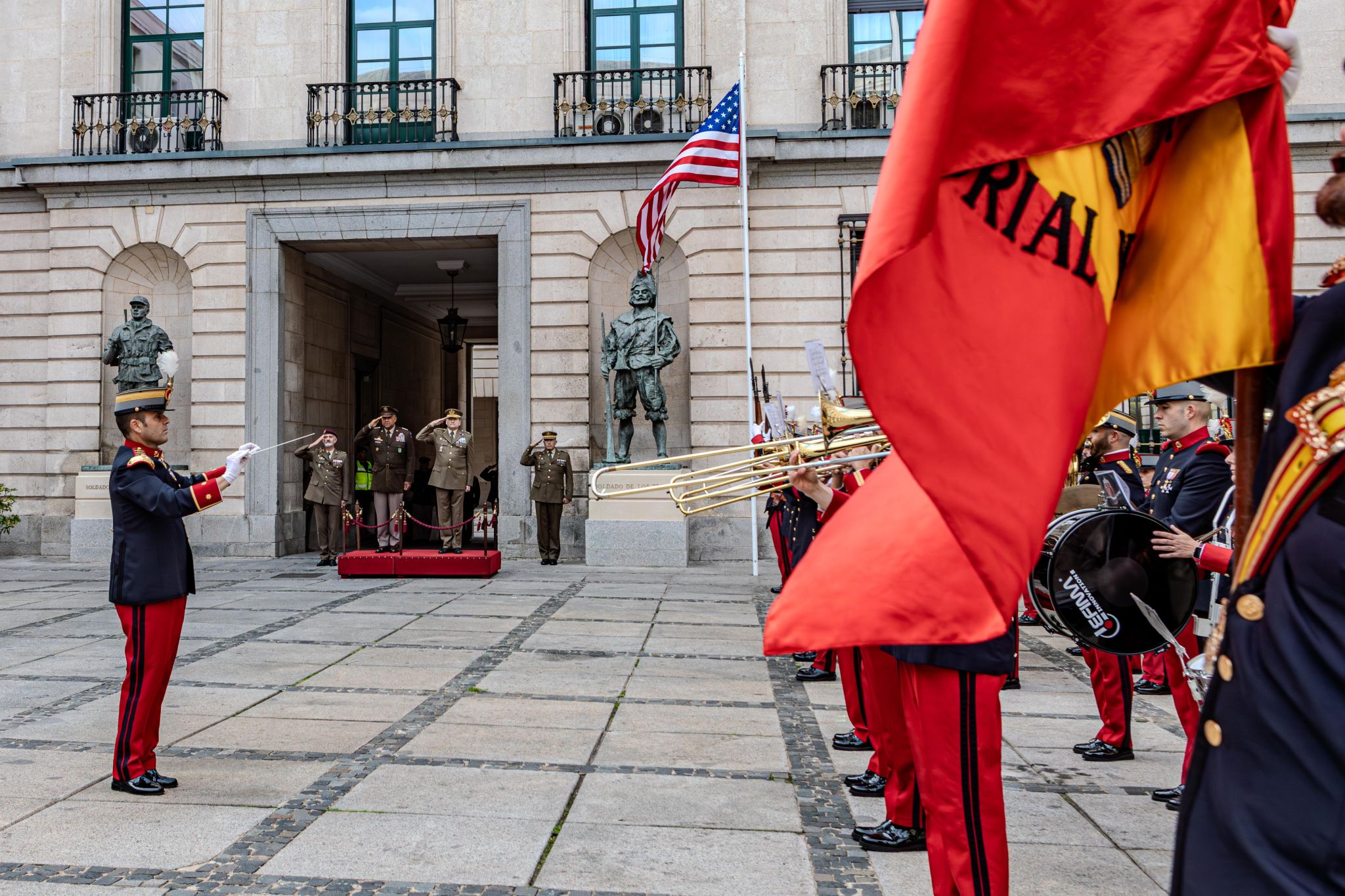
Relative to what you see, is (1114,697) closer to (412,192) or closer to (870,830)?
(870,830)

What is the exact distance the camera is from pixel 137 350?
50.9 feet

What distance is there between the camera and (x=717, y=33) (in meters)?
16.5

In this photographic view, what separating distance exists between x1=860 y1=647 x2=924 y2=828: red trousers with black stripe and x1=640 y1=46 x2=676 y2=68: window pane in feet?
48.9

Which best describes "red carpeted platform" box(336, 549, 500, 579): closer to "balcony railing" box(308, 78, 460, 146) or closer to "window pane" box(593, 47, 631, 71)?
"balcony railing" box(308, 78, 460, 146)

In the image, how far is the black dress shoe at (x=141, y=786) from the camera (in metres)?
4.53

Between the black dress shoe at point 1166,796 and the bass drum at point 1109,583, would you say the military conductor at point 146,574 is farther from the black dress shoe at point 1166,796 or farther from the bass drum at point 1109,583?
the black dress shoe at point 1166,796

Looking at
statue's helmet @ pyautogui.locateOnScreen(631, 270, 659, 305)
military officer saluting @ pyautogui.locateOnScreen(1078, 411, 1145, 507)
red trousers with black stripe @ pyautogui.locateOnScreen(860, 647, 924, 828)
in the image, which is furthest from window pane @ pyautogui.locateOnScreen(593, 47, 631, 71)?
red trousers with black stripe @ pyautogui.locateOnScreen(860, 647, 924, 828)

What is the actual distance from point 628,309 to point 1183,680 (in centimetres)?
1266

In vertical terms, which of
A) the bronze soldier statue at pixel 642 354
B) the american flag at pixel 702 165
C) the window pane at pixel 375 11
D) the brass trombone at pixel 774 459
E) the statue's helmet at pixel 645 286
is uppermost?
the window pane at pixel 375 11

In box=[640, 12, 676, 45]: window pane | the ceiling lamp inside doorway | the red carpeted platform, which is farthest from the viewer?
the ceiling lamp inside doorway

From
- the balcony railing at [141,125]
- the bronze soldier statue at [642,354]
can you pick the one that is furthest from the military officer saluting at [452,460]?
the balcony railing at [141,125]

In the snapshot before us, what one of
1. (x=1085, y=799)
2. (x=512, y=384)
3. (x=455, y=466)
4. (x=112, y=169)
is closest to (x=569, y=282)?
(x=512, y=384)

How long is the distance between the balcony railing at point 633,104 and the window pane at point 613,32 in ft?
2.21

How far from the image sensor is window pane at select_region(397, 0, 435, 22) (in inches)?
688
